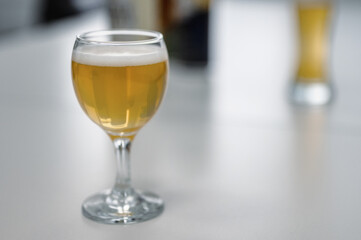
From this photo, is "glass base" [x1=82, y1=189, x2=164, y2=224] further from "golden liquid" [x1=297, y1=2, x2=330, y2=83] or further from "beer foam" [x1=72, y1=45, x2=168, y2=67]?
"golden liquid" [x1=297, y1=2, x2=330, y2=83]

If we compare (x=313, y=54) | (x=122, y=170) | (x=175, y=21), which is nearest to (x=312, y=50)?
(x=313, y=54)

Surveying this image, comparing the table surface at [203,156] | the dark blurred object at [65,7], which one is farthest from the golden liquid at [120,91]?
the dark blurred object at [65,7]

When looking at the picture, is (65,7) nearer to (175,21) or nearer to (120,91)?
(175,21)

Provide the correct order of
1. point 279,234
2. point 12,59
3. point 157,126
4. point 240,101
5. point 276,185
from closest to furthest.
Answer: point 279,234 → point 276,185 → point 157,126 → point 240,101 → point 12,59

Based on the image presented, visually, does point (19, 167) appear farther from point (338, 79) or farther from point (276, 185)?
point (338, 79)

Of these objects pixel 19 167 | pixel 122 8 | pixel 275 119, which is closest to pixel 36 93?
pixel 122 8

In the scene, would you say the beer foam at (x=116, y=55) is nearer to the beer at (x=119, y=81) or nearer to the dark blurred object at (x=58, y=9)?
the beer at (x=119, y=81)
